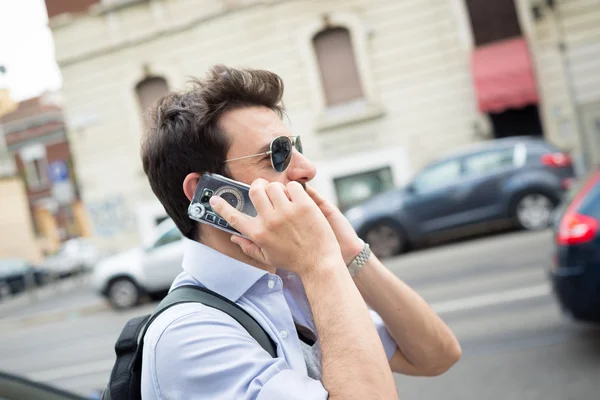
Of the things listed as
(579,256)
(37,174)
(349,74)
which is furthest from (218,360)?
(37,174)

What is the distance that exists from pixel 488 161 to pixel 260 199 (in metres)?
10.9

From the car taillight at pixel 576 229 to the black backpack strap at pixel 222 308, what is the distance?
3.99 metres

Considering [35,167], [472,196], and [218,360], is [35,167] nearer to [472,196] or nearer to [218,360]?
[472,196]

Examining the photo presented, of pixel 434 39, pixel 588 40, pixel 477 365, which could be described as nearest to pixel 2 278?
pixel 434 39

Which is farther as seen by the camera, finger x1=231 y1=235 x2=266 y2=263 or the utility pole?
the utility pole

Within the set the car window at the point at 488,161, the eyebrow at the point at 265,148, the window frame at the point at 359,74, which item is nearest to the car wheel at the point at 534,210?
the car window at the point at 488,161

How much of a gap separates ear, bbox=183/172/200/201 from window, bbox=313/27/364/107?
49.7ft

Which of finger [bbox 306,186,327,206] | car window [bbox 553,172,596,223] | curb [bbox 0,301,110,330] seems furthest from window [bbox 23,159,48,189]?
finger [bbox 306,186,327,206]

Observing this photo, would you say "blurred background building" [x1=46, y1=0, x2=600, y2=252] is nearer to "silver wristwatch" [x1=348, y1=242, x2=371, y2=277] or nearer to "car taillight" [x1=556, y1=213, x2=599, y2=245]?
"car taillight" [x1=556, y1=213, x2=599, y2=245]

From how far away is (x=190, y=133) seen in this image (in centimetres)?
156

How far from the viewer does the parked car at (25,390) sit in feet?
8.02

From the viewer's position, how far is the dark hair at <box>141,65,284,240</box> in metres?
1.57

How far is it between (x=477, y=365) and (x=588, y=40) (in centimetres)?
1192

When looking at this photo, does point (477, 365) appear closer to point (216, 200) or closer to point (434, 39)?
point (216, 200)
